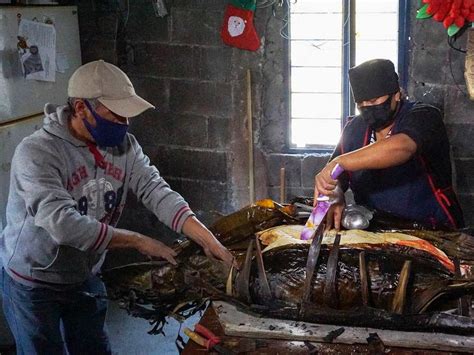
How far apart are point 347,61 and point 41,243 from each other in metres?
2.39

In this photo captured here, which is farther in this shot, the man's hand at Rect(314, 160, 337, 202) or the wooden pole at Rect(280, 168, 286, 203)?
the wooden pole at Rect(280, 168, 286, 203)

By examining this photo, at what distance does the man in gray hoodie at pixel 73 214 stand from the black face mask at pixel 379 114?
788mm

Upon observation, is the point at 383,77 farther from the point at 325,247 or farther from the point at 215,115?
the point at 215,115

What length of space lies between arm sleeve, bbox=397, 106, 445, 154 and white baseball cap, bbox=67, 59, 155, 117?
3.31 feet

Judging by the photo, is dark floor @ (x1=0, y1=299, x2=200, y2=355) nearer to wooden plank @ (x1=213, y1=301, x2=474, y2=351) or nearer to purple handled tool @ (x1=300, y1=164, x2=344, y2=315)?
purple handled tool @ (x1=300, y1=164, x2=344, y2=315)

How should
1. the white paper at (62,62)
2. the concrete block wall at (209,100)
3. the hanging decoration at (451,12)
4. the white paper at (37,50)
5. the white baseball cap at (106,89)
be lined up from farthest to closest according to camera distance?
the concrete block wall at (209,100) → the white paper at (62,62) → the white paper at (37,50) → the hanging decoration at (451,12) → the white baseball cap at (106,89)

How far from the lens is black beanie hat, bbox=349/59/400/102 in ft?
8.67

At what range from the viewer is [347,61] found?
4180 mm

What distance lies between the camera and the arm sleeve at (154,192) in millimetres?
2721

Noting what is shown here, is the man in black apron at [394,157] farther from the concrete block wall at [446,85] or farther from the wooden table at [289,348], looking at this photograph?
the concrete block wall at [446,85]

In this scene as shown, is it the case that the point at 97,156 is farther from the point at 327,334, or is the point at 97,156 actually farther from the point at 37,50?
the point at 37,50

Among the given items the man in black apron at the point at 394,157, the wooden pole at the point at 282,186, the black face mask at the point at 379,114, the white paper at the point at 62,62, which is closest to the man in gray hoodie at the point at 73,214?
the man in black apron at the point at 394,157

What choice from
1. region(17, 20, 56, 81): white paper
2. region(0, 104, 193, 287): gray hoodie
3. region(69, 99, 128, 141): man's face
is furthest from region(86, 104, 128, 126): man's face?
region(17, 20, 56, 81): white paper

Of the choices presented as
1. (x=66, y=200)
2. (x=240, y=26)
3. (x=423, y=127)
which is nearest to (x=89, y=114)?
(x=66, y=200)
